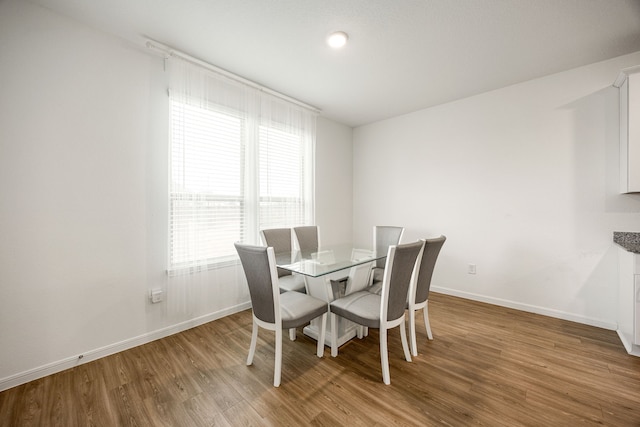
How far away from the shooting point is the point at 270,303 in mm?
1707

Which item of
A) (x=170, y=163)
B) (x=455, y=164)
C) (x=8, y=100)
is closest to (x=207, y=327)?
(x=170, y=163)

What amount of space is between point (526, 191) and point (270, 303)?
3.15 metres

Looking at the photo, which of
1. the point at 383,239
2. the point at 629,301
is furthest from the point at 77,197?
the point at 629,301

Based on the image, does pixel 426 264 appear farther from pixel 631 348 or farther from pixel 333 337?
pixel 631 348


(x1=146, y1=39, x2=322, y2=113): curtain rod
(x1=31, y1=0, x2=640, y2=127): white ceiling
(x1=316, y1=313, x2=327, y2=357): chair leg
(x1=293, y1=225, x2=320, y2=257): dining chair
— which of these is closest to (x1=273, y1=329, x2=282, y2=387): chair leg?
(x1=316, y1=313, x2=327, y2=357): chair leg

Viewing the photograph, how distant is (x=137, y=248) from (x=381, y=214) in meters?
3.37

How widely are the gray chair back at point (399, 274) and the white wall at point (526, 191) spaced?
79.4 inches

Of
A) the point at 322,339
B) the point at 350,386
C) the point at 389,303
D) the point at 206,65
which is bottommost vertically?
the point at 350,386

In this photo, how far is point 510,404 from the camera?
5.11 ft

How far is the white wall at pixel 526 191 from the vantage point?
2.52 meters

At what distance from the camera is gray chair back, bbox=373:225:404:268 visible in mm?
2978

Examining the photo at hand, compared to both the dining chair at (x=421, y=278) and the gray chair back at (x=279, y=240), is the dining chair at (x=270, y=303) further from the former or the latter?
the gray chair back at (x=279, y=240)

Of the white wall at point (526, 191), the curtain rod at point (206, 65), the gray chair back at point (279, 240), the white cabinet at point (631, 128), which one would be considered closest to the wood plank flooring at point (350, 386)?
the white wall at point (526, 191)

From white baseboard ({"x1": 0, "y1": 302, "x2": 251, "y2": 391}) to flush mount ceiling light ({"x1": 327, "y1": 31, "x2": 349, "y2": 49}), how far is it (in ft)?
9.56
